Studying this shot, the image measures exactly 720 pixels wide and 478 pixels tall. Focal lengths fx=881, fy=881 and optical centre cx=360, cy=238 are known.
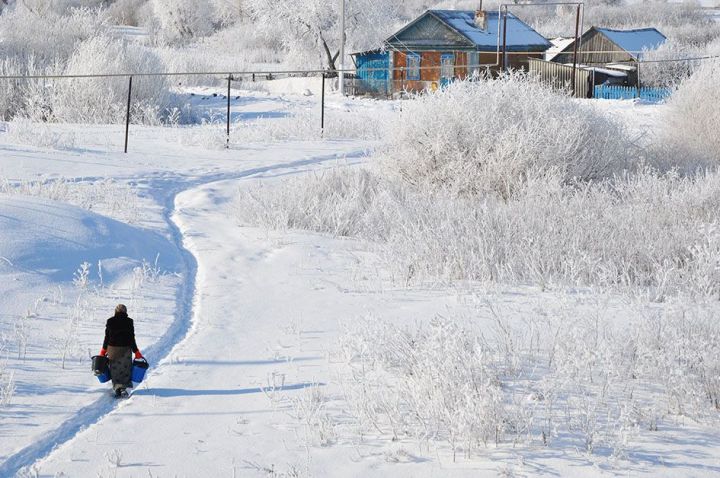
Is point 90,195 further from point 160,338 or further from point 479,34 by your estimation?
point 479,34

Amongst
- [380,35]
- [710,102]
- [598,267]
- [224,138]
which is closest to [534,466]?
[598,267]

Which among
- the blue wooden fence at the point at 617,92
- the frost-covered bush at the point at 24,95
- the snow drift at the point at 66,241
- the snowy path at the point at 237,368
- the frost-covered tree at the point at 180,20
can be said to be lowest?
the snowy path at the point at 237,368

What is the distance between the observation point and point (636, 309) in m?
6.00

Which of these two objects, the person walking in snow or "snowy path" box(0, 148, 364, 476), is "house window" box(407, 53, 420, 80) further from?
the person walking in snow

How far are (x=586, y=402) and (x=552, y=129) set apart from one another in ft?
28.1

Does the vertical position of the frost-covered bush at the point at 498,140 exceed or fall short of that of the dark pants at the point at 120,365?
it exceeds it

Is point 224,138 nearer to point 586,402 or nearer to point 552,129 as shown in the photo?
point 552,129

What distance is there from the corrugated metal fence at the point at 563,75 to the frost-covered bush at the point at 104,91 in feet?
48.3

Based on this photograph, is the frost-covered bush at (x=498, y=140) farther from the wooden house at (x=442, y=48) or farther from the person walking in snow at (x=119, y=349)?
the wooden house at (x=442, y=48)

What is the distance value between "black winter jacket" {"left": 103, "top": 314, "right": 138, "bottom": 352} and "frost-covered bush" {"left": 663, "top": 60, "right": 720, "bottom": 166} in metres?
11.5

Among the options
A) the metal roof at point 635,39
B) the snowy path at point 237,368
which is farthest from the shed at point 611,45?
the snowy path at point 237,368

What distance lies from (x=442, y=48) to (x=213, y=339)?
33.6 meters

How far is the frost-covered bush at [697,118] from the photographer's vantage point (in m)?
15.0

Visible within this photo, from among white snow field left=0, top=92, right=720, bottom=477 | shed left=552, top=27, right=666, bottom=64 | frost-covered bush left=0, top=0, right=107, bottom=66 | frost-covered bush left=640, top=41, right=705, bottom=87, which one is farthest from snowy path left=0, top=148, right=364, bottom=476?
shed left=552, top=27, right=666, bottom=64
